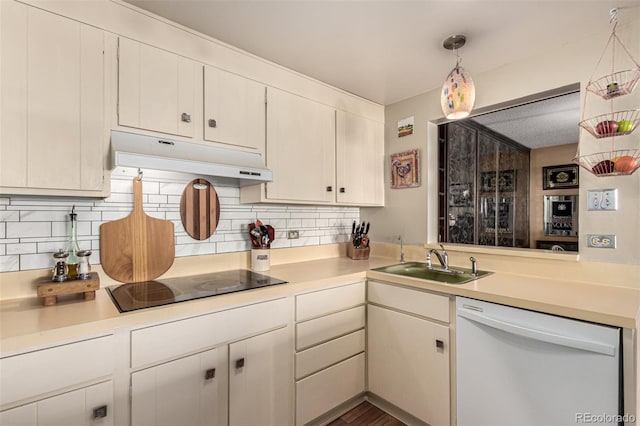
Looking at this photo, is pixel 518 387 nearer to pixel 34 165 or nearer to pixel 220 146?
pixel 220 146

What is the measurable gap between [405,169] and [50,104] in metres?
2.27

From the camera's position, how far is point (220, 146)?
1.75 metres

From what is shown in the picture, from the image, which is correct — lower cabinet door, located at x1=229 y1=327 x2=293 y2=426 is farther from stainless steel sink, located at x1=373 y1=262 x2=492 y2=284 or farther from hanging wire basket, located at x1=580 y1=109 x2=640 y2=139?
hanging wire basket, located at x1=580 y1=109 x2=640 y2=139

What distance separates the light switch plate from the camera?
1570mm

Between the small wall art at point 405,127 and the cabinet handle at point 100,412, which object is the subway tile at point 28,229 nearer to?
the cabinet handle at point 100,412

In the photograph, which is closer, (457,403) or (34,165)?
(34,165)

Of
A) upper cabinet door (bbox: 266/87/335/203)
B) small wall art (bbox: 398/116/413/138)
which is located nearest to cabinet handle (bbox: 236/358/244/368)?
upper cabinet door (bbox: 266/87/335/203)

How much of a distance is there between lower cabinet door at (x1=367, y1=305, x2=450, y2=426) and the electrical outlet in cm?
93

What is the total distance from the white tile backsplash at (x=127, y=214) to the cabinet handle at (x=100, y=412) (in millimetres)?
762

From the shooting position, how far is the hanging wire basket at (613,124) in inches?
57.8

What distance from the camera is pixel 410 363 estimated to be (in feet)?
5.94

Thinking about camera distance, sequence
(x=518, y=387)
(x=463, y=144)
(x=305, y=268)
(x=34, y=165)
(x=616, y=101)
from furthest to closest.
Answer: (x=463, y=144) < (x=305, y=268) < (x=616, y=101) < (x=518, y=387) < (x=34, y=165)

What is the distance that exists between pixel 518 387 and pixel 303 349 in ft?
3.50

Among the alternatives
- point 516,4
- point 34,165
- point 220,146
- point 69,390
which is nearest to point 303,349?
point 69,390
